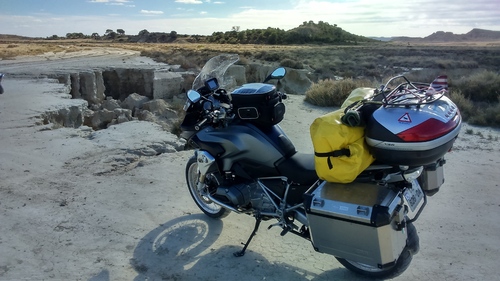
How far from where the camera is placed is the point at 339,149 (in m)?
3.18

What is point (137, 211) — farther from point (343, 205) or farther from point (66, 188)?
point (343, 205)

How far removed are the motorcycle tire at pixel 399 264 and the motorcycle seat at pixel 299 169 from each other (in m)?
0.76

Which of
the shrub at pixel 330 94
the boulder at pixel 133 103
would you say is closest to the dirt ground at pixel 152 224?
the shrub at pixel 330 94

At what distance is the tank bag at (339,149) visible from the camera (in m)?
3.17

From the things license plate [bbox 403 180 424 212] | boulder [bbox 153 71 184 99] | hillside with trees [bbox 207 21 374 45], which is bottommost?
boulder [bbox 153 71 184 99]

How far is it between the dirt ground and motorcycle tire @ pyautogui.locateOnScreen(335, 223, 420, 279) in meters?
0.13

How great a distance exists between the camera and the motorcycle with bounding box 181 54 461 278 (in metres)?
3.09

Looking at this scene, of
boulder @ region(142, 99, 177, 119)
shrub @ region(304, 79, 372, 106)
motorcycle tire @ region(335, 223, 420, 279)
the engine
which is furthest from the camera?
boulder @ region(142, 99, 177, 119)

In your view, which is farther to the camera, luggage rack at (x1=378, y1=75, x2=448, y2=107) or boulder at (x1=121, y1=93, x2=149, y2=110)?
boulder at (x1=121, y1=93, x2=149, y2=110)

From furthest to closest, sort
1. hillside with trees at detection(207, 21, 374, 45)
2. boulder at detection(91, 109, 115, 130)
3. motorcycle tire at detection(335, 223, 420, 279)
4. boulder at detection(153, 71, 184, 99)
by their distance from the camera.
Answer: hillside with trees at detection(207, 21, 374, 45) → boulder at detection(153, 71, 184, 99) → boulder at detection(91, 109, 115, 130) → motorcycle tire at detection(335, 223, 420, 279)

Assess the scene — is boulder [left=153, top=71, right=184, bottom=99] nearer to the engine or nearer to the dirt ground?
the dirt ground

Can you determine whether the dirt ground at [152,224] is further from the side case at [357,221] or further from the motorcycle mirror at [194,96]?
the motorcycle mirror at [194,96]

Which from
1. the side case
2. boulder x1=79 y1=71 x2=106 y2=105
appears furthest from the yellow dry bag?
boulder x1=79 y1=71 x2=106 y2=105

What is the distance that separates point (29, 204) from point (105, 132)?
3254 mm
